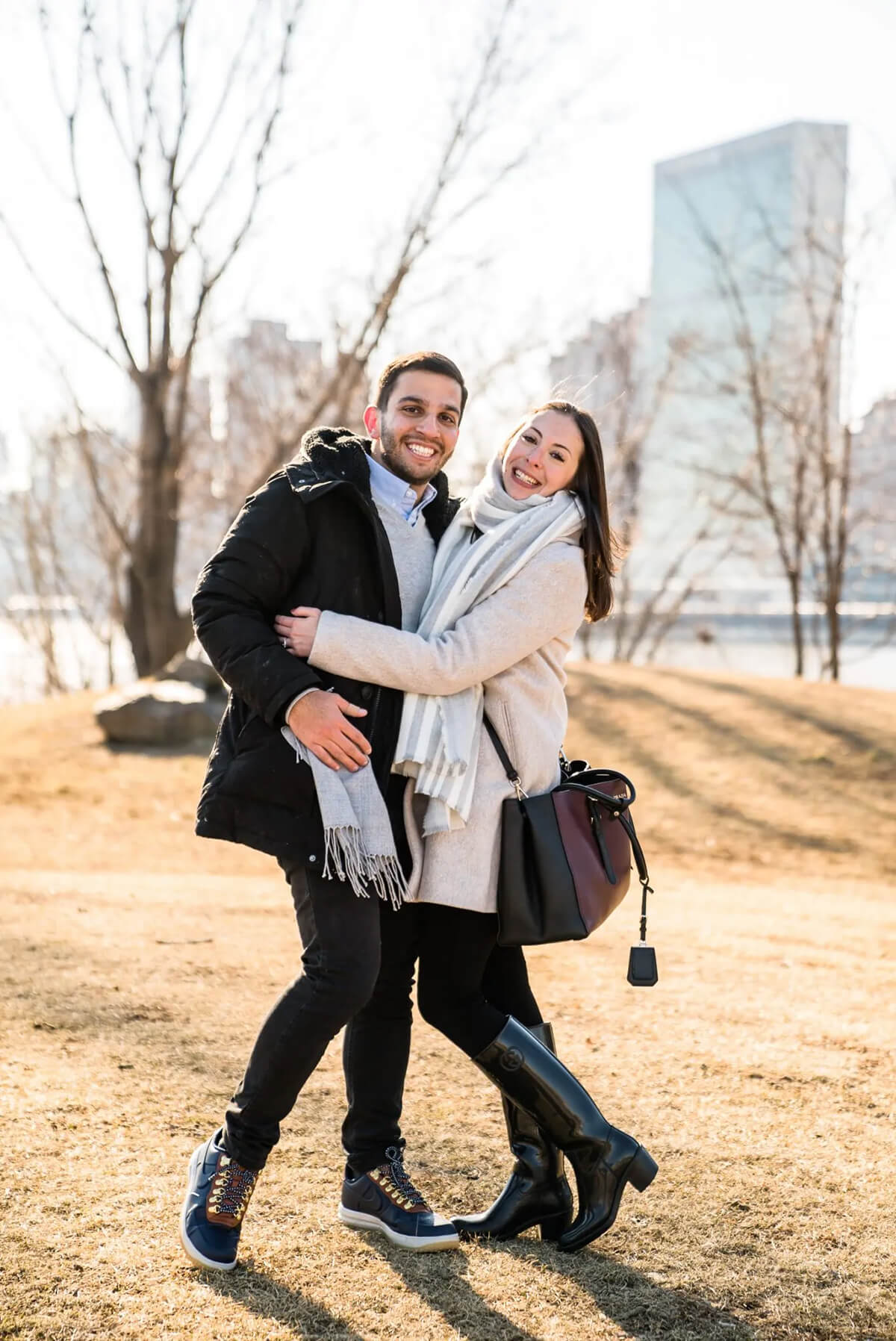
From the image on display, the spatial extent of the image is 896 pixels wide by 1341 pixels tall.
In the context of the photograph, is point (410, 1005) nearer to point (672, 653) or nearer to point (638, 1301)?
point (638, 1301)

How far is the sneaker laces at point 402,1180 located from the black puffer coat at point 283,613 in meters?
0.74

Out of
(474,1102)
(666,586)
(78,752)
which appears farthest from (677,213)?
(474,1102)

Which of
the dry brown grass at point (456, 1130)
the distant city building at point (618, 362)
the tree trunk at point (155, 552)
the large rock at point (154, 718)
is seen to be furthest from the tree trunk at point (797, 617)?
the dry brown grass at point (456, 1130)

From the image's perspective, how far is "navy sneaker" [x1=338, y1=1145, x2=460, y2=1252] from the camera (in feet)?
8.29

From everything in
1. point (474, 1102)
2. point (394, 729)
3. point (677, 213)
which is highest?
point (677, 213)

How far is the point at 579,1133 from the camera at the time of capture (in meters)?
2.53

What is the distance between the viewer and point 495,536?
254 cm

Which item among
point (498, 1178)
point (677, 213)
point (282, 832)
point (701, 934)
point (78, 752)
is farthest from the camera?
point (677, 213)

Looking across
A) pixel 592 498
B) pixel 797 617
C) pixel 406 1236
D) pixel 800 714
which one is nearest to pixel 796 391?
pixel 797 617

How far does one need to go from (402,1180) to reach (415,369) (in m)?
1.74

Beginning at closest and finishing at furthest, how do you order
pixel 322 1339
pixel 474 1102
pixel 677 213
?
1. pixel 322 1339
2. pixel 474 1102
3. pixel 677 213

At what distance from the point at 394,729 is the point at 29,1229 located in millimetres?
1240

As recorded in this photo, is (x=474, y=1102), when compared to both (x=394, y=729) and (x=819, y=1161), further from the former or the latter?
(x=394, y=729)

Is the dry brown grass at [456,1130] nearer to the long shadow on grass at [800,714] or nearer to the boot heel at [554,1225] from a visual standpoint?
the boot heel at [554,1225]
